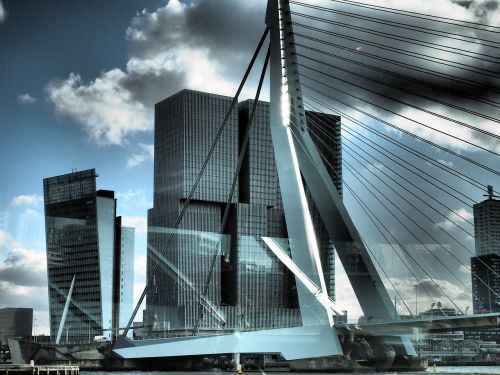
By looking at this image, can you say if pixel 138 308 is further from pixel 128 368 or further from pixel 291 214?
pixel 291 214

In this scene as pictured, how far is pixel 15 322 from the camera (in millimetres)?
37031

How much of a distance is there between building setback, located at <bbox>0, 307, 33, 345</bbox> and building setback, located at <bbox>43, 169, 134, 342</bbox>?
1.25 metres

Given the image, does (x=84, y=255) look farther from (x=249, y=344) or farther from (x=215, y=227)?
(x=249, y=344)

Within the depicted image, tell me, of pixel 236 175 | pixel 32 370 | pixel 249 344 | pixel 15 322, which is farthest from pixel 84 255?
pixel 249 344

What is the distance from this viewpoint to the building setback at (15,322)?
34.9 meters

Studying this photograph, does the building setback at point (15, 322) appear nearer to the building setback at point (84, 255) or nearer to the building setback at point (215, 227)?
the building setback at point (84, 255)

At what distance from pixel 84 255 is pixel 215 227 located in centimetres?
656

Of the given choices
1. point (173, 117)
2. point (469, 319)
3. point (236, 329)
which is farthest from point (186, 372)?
point (173, 117)

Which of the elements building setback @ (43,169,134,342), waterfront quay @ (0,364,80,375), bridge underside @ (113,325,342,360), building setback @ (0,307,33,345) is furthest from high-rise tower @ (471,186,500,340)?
building setback @ (0,307,33,345)

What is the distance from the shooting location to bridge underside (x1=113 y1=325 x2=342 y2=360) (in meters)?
23.0

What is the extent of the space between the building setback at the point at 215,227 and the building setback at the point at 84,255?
2.28m

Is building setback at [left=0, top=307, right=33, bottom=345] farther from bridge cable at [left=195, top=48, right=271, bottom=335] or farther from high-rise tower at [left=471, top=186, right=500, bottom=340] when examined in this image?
high-rise tower at [left=471, top=186, right=500, bottom=340]

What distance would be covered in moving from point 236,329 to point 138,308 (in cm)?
367

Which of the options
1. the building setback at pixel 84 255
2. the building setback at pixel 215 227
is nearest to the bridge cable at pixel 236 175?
the building setback at pixel 215 227
